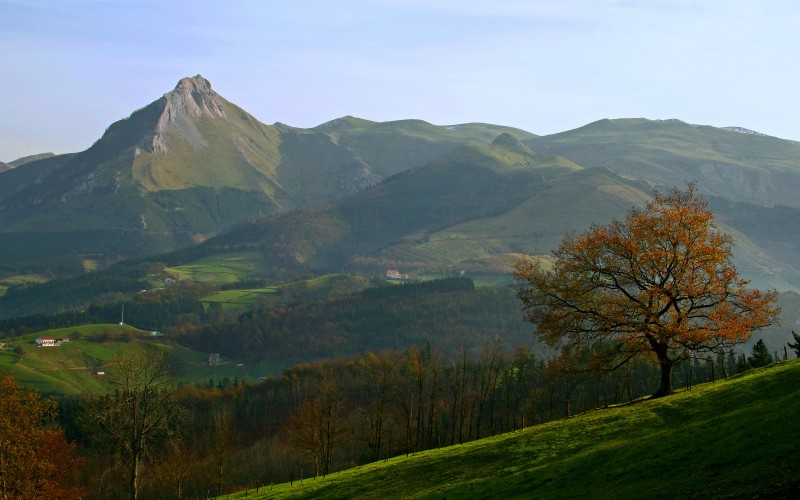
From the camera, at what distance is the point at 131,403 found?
265 feet

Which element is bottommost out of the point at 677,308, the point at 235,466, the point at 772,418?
the point at 235,466

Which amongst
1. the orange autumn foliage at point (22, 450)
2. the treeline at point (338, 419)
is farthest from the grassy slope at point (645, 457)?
the treeline at point (338, 419)

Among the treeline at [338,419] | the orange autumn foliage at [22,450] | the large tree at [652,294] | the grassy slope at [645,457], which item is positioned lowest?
the treeline at [338,419]

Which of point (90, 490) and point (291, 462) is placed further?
point (291, 462)

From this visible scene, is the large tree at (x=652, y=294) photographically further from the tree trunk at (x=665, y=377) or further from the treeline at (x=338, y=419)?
the treeline at (x=338, y=419)

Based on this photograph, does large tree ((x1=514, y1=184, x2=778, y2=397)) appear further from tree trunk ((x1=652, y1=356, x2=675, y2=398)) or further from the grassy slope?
the grassy slope

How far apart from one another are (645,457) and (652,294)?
1983cm

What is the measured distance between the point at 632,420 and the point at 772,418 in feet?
38.4

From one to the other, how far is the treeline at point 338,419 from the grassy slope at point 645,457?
3490 centimetres

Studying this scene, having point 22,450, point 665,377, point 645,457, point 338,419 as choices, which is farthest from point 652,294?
point 338,419

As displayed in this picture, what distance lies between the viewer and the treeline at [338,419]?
95.9 m

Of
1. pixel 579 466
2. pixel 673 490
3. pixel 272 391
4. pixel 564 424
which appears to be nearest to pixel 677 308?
pixel 564 424

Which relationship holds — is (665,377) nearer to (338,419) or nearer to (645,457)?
(645,457)

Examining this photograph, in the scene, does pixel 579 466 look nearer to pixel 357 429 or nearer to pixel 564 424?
pixel 564 424
